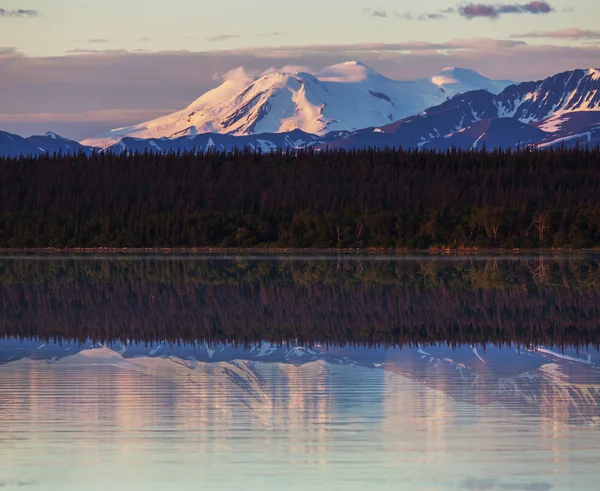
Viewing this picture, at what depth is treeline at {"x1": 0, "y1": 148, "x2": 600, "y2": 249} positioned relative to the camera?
466 feet

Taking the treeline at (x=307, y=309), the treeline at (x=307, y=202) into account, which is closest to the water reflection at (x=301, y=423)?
the treeline at (x=307, y=309)

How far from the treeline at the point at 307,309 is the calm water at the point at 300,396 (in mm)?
156

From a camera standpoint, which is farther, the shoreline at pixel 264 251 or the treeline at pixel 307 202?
the treeline at pixel 307 202

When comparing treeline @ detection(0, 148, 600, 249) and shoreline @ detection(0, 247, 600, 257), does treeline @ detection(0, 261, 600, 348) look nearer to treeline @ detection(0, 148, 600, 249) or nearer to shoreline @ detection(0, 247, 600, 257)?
shoreline @ detection(0, 247, 600, 257)

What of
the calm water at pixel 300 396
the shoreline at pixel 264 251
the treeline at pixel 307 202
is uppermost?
the calm water at pixel 300 396

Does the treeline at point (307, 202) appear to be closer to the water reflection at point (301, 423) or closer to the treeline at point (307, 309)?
the treeline at point (307, 309)

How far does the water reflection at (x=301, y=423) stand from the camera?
16562 mm

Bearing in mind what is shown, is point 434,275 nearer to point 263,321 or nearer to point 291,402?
point 263,321

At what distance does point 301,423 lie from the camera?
65.1 feet

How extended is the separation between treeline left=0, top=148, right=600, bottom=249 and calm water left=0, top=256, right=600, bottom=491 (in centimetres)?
9680

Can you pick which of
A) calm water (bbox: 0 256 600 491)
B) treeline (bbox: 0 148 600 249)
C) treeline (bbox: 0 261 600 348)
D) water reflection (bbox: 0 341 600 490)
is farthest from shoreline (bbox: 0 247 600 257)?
water reflection (bbox: 0 341 600 490)

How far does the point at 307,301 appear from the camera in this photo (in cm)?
4619

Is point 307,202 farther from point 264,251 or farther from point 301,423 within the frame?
point 301,423

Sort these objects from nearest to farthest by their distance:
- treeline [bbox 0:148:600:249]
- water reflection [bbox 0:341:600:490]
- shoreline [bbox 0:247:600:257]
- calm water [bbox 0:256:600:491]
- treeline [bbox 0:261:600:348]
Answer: water reflection [bbox 0:341:600:490], calm water [bbox 0:256:600:491], treeline [bbox 0:261:600:348], shoreline [bbox 0:247:600:257], treeline [bbox 0:148:600:249]
